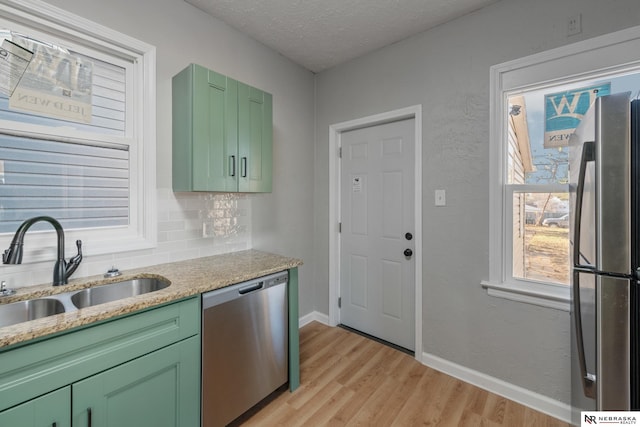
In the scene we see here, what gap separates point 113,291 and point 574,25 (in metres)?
3.15

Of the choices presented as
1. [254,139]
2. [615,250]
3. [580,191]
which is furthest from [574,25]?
[254,139]

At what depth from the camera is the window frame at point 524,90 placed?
1.63 metres

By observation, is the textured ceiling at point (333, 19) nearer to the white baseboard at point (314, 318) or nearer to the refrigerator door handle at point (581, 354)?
the refrigerator door handle at point (581, 354)

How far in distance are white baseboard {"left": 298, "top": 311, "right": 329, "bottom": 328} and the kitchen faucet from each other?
6.79ft

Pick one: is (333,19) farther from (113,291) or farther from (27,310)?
(27,310)

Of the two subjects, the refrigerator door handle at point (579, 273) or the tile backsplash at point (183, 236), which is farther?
the tile backsplash at point (183, 236)

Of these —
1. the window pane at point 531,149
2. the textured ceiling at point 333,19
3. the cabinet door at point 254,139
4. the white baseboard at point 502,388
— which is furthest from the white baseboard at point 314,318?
the textured ceiling at point 333,19

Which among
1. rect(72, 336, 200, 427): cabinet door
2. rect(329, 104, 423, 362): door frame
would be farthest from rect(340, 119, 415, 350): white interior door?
rect(72, 336, 200, 427): cabinet door

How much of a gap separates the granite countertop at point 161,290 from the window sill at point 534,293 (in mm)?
1418

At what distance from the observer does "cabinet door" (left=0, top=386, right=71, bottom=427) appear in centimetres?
97

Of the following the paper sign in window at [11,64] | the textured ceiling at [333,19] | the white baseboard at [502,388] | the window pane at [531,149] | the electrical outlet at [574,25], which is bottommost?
the white baseboard at [502,388]

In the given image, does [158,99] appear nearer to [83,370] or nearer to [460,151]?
[83,370]

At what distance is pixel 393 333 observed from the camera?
2691 millimetres

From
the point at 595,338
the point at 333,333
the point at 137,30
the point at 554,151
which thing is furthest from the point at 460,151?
the point at 137,30
